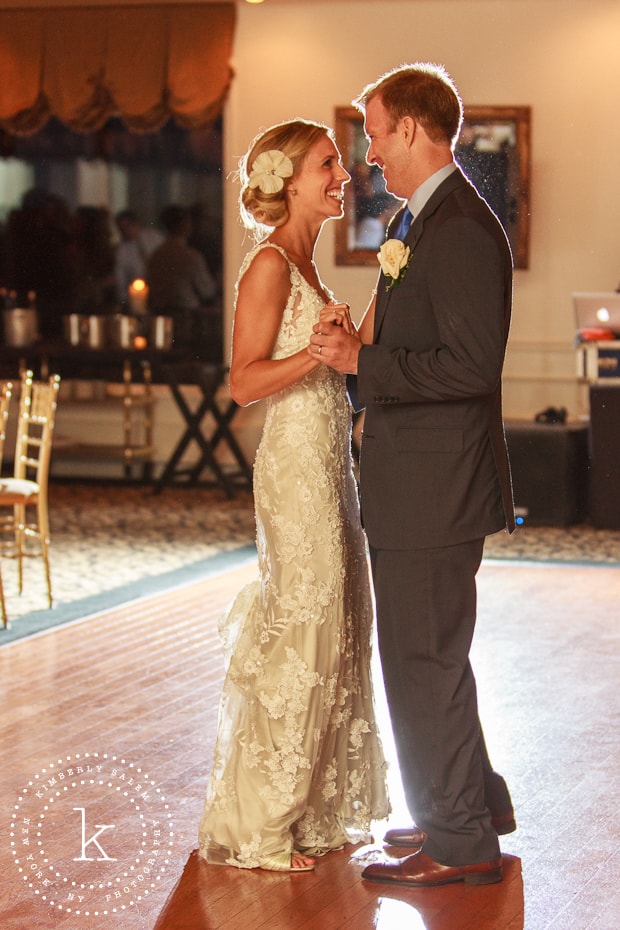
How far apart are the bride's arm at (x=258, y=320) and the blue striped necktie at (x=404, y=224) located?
286 millimetres

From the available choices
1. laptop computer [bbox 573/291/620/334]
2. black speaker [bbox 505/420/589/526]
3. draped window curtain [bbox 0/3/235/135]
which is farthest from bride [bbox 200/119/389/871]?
draped window curtain [bbox 0/3/235/135]

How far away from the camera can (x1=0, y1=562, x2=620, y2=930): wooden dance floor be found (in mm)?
2762

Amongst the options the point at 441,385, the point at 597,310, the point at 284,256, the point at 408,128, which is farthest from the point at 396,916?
the point at 597,310

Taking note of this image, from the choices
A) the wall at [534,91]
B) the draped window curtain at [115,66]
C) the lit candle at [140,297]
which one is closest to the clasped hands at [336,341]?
the wall at [534,91]

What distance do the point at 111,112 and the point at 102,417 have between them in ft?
7.78

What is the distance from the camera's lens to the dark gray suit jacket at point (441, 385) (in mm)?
2615

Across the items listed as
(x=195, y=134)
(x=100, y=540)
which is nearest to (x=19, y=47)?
(x=195, y=134)

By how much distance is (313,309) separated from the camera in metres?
3.04

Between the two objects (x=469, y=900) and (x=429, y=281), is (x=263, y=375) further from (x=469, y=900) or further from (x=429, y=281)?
(x=469, y=900)

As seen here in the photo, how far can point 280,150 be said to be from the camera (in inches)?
117

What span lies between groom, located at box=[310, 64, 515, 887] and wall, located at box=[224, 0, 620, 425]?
673 cm

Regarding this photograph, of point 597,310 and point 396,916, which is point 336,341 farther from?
point 597,310

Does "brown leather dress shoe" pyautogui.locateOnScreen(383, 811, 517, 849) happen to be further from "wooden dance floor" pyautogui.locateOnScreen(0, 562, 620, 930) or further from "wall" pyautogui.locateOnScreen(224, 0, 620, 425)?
"wall" pyautogui.locateOnScreen(224, 0, 620, 425)

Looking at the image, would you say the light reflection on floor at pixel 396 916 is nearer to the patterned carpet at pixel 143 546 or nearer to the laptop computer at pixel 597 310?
the patterned carpet at pixel 143 546
